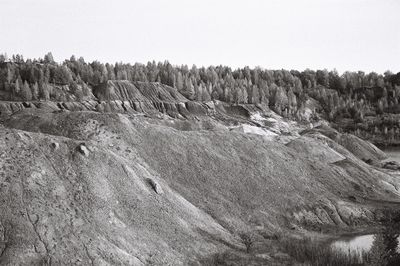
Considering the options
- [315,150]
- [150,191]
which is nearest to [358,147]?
[315,150]

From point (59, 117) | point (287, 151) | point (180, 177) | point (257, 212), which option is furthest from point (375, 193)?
point (59, 117)

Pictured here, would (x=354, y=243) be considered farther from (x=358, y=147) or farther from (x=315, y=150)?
(x=358, y=147)

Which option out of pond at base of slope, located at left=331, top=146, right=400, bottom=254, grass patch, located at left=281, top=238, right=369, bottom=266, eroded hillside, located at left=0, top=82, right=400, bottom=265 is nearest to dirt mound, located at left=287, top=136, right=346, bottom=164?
eroded hillside, located at left=0, top=82, right=400, bottom=265

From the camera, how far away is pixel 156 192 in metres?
47.6

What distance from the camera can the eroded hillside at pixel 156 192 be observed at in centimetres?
3616

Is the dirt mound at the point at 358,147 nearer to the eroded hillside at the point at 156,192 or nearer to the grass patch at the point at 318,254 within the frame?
the eroded hillside at the point at 156,192

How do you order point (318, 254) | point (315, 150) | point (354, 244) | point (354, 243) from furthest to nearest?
1. point (315, 150)
2. point (354, 243)
3. point (354, 244)
4. point (318, 254)

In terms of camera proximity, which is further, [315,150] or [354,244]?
[315,150]

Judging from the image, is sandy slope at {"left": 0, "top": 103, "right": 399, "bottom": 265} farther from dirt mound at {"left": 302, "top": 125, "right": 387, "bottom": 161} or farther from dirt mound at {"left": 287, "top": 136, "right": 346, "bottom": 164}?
dirt mound at {"left": 302, "top": 125, "right": 387, "bottom": 161}

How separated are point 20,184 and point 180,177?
71.6 feet

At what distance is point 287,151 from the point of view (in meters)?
71.6

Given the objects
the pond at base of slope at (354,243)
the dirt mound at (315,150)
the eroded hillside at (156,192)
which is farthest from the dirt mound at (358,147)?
the pond at base of slope at (354,243)

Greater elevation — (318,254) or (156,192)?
(156,192)

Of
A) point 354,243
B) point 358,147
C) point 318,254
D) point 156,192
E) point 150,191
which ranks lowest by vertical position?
point 354,243
